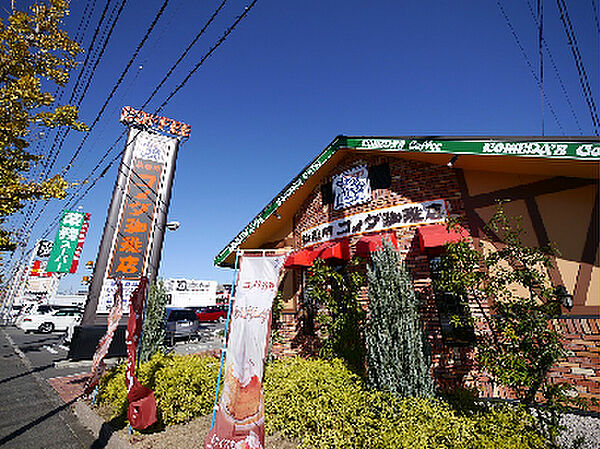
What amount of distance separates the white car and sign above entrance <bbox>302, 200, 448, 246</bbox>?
2459cm

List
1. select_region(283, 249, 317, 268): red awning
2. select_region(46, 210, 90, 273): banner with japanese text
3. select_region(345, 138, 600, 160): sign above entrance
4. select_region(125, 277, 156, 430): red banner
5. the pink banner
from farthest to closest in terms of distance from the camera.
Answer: the pink banner < select_region(46, 210, 90, 273): banner with japanese text < select_region(283, 249, 317, 268): red awning < select_region(125, 277, 156, 430): red banner < select_region(345, 138, 600, 160): sign above entrance

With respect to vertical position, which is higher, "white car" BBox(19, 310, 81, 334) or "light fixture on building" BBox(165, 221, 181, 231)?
"light fixture on building" BBox(165, 221, 181, 231)

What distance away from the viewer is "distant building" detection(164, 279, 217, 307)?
35.3 m

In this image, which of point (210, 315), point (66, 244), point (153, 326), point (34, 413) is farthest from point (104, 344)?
point (210, 315)

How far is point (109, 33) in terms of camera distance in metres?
5.00

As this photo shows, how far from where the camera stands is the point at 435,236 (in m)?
6.04

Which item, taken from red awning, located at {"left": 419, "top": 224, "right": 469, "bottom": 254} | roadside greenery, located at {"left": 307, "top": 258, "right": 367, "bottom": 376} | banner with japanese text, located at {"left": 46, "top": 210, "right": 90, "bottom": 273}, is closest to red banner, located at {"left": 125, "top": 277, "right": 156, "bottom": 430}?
roadside greenery, located at {"left": 307, "top": 258, "right": 367, "bottom": 376}

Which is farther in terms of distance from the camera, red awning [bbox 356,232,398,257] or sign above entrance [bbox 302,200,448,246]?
sign above entrance [bbox 302,200,448,246]

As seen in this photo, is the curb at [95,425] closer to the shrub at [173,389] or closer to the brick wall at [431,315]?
the shrub at [173,389]

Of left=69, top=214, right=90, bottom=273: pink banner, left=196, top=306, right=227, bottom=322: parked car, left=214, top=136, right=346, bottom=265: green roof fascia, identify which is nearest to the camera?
left=214, top=136, right=346, bottom=265: green roof fascia

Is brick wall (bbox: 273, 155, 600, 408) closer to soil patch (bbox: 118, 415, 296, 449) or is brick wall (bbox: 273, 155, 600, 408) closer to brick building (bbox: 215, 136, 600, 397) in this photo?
brick building (bbox: 215, 136, 600, 397)

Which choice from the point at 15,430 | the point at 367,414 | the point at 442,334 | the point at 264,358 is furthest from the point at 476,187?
the point at 15,430

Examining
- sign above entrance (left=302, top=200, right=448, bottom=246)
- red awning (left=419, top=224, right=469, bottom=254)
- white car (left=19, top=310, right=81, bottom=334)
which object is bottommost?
white car (left=19, top=310, right=81, bottom=334)

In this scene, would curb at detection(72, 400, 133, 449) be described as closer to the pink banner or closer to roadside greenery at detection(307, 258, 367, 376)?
roadside greenery at detection(307, 258, 367, 376)
